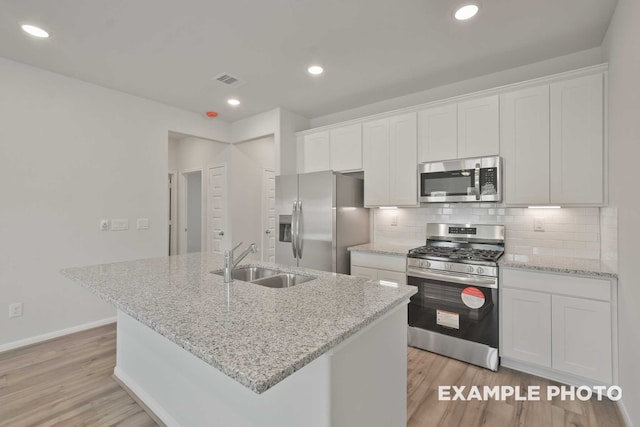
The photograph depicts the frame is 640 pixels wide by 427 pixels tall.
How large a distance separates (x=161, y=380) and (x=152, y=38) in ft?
8.27

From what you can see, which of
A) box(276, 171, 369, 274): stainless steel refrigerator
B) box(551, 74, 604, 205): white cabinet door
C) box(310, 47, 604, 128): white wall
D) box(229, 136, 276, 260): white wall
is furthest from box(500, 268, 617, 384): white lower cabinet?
box(229, 136, 276, 260): white wall

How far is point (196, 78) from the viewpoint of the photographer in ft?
10.5

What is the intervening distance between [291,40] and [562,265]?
2.75 meters

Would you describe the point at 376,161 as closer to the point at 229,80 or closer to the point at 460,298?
the point at 460,298

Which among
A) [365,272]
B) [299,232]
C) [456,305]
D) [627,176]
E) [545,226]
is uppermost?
[627,176]

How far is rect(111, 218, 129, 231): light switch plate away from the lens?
352cm

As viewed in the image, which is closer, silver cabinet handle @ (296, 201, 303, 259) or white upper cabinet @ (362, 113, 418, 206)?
white upper cabinet @ (362, 113, 418, 206)

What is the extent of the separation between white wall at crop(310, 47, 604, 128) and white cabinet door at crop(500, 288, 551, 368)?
204 cm

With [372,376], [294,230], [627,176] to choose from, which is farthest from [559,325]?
[294,230]

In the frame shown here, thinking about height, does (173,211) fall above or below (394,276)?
above

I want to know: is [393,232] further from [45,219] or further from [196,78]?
[45,219]

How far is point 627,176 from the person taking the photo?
184cm

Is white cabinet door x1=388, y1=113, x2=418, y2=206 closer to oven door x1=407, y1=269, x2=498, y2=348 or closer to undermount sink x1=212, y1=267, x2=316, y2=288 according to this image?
oven door x1=407, y1=269, x2=498, y2=348

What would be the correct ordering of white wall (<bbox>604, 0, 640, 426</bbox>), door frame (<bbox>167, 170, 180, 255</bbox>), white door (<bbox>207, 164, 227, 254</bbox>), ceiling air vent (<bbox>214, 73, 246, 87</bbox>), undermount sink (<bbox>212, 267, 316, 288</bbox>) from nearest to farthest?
white wall (<bbox>604, 0, 640, 426</bbox>)
undermount sink (<bbox>212, 267, 316, 288</bbox>)
ceiling air vent (<bbox>214, 73, 246, 87</bbox>)
white door (<bbox>207, 164, 227, 254</bbox>)
door frame (<bbox>167, 170, 180, 255</bbox>)
